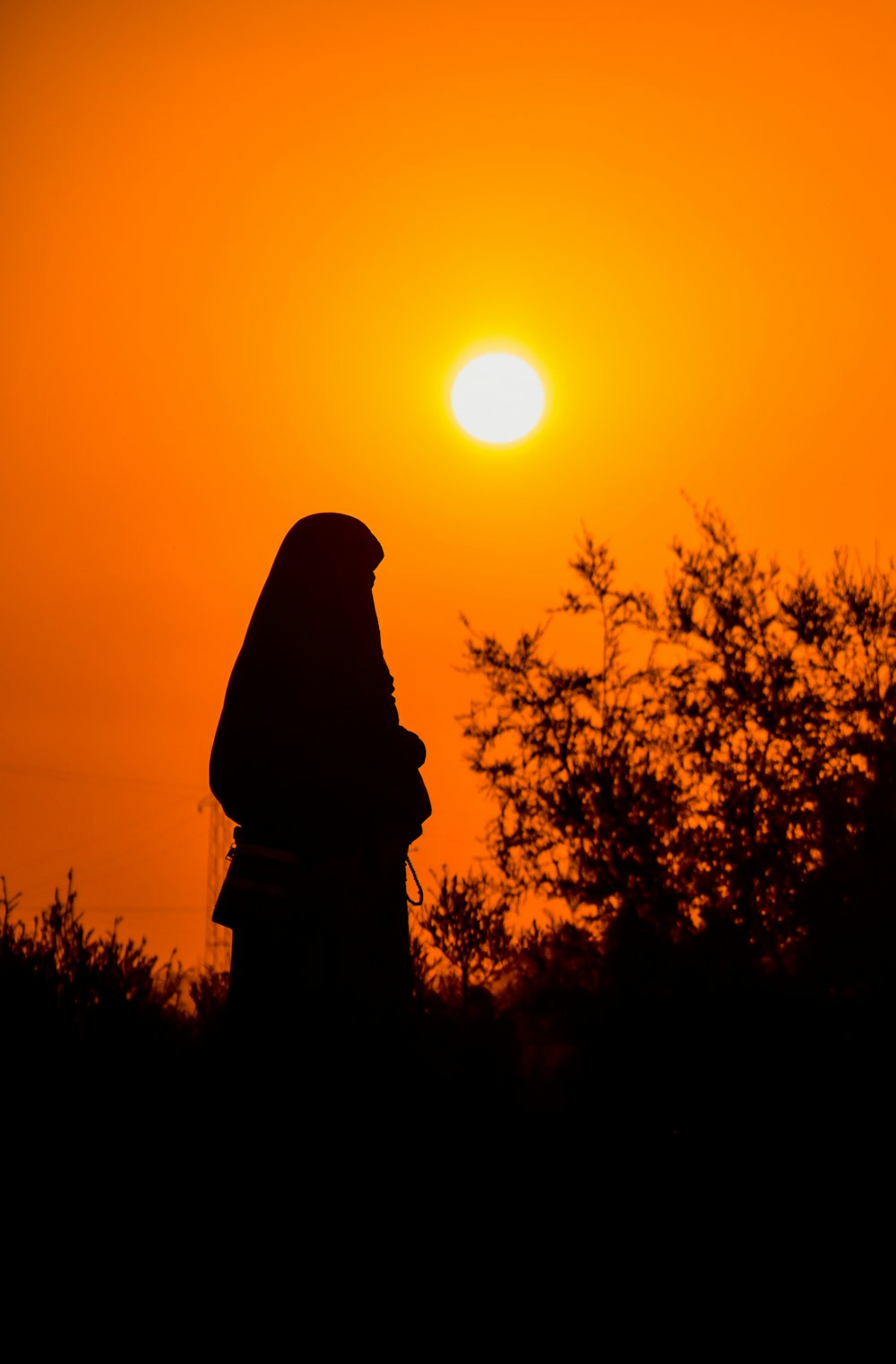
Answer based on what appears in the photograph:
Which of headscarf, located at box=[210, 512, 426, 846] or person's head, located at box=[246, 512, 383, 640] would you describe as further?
person's head, located at box=[246, 512, 383, 640]

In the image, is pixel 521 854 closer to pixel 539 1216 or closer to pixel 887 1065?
pixel 887 1065

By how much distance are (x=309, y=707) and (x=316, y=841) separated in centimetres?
46

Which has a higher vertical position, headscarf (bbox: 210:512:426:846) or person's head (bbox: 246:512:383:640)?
person's head (bbox: 246:512:383:640)

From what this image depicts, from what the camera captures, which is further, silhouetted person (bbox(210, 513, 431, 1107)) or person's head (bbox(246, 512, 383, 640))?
person's head (bbox(246, 512, 383, 640))

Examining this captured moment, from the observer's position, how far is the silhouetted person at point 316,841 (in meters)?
4.38

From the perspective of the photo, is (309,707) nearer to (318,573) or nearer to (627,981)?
(318,573)

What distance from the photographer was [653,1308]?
13.4 ft

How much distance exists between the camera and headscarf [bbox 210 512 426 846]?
14.6 ft

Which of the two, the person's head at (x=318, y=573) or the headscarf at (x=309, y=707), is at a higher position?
the person's head at (x=318, y=573)

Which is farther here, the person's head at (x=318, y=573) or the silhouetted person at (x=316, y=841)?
the person's head at (x=318, y=573)

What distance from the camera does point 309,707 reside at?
4520 millimetres

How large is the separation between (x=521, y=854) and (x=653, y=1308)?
5.39m

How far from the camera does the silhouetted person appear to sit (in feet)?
14.4

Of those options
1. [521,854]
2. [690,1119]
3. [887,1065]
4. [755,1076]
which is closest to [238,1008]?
[690,1119]
